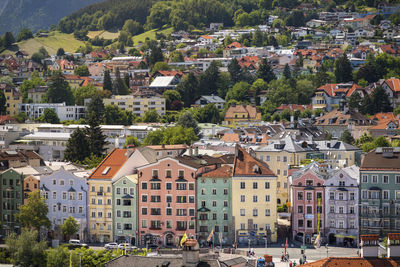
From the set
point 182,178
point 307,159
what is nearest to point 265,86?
point 307,159

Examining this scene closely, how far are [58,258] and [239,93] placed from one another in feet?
356

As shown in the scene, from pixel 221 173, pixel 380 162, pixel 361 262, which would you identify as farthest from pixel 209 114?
pixel 361 262

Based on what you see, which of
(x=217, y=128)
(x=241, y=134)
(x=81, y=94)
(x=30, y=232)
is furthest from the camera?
(x=81, y=94)

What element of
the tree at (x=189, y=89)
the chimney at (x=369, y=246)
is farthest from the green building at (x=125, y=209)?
the tree at (x=189, y=89)

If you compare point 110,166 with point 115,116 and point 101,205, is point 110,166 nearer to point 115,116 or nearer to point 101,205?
point 101,205

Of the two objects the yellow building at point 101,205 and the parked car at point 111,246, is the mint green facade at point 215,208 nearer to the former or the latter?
the parked car at point 111,246

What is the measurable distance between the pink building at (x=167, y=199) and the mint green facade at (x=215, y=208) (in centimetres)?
65

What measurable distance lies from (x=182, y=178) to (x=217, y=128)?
64062mm

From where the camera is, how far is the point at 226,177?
87750 mm

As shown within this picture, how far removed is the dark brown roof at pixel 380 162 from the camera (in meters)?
85.1

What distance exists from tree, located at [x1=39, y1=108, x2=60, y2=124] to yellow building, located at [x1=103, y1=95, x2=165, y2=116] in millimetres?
12077

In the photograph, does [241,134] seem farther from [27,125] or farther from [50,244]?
[50,244]

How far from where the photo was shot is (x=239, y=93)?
7195 inches

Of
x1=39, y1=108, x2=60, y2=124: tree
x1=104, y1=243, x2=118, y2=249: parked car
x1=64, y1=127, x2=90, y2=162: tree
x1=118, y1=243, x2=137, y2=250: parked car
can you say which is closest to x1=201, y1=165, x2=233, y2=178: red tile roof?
x1=118, y1=243, x2=137, y2=250: parked car
